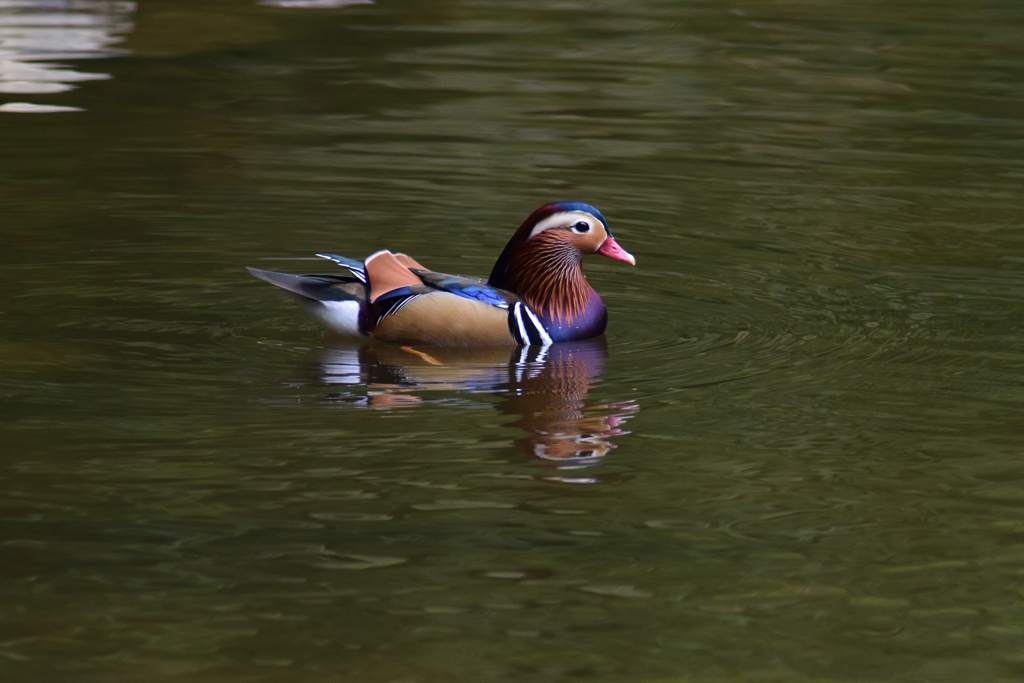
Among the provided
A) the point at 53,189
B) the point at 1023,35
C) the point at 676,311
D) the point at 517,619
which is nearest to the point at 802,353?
the point at 676,311

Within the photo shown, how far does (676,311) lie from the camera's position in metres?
8.93

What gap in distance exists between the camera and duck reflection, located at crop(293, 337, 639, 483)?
22.0 ft

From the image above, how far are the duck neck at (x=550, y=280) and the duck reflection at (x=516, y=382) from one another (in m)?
0.21

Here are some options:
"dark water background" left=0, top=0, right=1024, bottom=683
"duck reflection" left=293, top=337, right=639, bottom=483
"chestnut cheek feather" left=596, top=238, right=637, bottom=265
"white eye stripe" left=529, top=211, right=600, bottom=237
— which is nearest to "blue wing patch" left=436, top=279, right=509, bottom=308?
"duck reflection" left=293, top=337, right=639, bottom=483

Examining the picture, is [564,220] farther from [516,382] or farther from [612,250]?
[516,382]

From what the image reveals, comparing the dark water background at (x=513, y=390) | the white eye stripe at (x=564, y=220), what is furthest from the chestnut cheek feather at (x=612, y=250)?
the dark water background at (x=513, y=390)

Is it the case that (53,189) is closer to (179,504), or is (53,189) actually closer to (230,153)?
(230,153)

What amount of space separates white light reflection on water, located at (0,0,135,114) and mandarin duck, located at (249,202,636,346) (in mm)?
6327

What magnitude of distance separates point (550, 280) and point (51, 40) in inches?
396

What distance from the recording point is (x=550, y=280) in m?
8.45

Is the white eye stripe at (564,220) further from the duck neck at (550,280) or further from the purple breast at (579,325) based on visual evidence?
the purple breast at (579,325)

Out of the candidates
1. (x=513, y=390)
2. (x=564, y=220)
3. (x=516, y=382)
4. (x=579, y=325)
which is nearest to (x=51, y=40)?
(x=564, y=220)

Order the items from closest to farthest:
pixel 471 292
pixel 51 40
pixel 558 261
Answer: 1. pixel 471 292
2. pixel 558 261
3. pixel 51 40

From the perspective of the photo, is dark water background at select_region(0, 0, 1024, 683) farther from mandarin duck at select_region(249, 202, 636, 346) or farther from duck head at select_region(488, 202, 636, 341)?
duck head at select_region(488, 202, 636, 341)
